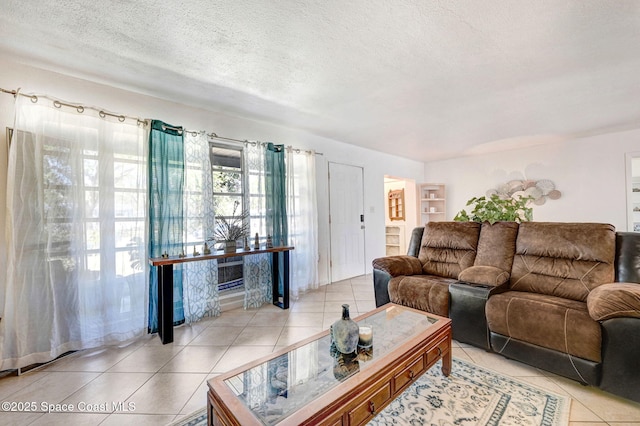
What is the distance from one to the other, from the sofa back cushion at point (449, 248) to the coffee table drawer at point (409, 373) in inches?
58.1

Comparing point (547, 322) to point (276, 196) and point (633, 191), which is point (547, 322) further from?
point (633, 191)

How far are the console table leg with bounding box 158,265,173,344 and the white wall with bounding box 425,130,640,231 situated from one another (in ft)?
19.3

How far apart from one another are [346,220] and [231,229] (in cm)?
214

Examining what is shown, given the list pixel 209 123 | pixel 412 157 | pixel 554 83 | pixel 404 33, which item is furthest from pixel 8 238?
pixel 412 157

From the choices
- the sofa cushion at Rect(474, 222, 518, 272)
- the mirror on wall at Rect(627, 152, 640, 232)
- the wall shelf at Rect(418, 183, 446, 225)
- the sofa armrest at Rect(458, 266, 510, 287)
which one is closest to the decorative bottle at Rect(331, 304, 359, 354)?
the sofa armrest at Rect(458, 266, 510, 287)

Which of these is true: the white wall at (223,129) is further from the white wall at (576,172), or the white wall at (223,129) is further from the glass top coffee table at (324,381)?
the glass top coffee table at (324,381)

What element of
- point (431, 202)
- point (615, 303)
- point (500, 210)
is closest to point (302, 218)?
point (500, 210)

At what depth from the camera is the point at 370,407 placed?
1127mm

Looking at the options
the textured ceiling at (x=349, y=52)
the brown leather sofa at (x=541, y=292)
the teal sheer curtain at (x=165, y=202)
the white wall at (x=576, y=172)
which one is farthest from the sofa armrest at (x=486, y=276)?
the white wall at (x=576, y=172)

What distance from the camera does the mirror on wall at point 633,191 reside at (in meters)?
4.02

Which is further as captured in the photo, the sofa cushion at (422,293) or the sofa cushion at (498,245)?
the sofa cushion at (498,245)

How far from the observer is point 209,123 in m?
3.04

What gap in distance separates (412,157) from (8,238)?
6.06 metres

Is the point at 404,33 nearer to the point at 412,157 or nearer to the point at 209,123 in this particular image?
the point at 209,123
